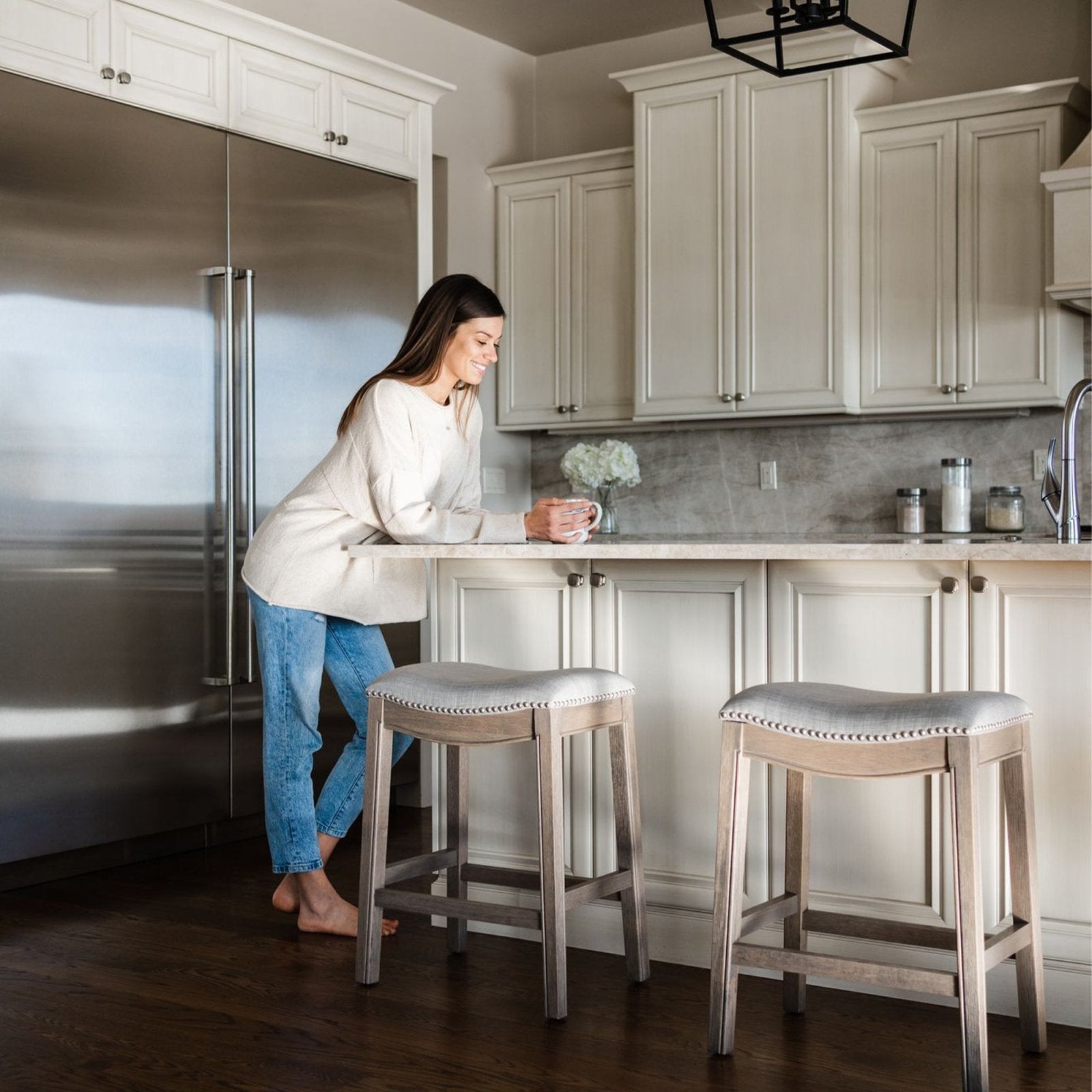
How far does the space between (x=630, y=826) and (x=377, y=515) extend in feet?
2.75

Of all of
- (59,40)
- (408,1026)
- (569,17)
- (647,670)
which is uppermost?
(569,17)

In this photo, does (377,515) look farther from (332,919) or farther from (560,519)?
(332,919)

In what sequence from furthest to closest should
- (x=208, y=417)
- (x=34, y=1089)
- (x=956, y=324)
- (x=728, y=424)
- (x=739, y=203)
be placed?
(x=728, y=424) → (x=739, y=203) → (x=956, y=324) → (x=208, y=417) → (x=34, y=1089)

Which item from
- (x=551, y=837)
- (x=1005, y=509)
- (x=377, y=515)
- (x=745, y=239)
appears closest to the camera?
(x=551, y=837)

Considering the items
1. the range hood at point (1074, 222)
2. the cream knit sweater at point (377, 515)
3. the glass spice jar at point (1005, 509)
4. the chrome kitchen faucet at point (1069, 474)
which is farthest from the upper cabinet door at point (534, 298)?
the chrome kitchen faucet at point (1069, 474)

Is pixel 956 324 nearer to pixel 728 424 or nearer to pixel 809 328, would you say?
pixel 809 328

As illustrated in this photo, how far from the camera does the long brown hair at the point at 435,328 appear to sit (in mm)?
2791

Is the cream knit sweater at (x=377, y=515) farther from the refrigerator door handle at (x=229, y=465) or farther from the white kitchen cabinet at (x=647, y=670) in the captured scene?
the refrigerator door handle at (x=229, y=465)

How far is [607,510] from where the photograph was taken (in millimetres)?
4941

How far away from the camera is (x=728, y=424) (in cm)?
489

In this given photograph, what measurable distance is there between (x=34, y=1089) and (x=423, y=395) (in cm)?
146

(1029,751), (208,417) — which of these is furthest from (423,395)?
(1029,751)

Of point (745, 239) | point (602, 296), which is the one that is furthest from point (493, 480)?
point (745, 239)

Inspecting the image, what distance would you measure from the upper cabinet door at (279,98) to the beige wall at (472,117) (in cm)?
69
